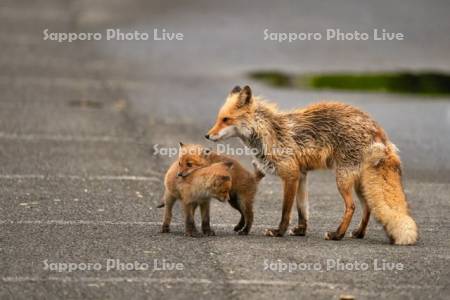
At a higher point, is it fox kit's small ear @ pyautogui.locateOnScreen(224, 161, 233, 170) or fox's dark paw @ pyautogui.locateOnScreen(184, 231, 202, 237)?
fox kit's small ear @ pyautogui.locateOnScreen(224, 161, 233, 170)

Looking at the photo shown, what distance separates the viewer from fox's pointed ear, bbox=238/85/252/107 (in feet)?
37.6

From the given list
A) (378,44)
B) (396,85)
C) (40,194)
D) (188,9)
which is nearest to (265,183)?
(40,194)

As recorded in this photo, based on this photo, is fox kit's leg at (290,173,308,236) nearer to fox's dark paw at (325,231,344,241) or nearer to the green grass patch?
fox's dark paw at (325,231,344,241)

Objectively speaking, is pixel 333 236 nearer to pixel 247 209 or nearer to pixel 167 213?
pixel 247 209

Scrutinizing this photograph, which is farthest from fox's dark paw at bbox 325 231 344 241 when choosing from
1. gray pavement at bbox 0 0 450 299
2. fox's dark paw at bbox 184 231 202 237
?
fox's dark paw at bbox 184 231 202 237

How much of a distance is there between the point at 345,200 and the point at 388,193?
43 centimetres

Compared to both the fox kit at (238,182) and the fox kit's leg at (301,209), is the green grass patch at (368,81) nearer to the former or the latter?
the fox kit's leg at (301,209)

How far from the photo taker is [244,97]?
1149 centimetres

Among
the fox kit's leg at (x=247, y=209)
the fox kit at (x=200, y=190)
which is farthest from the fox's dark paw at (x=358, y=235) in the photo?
the fox kit at (x=200, y=190)

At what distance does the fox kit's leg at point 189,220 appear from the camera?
10.9m

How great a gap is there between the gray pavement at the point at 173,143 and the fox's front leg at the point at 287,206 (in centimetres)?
19

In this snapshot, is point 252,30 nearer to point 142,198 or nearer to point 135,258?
point 142,198

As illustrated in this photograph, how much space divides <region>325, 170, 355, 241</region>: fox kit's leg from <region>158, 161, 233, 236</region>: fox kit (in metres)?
1.10

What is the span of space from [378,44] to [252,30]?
338 centimetres
